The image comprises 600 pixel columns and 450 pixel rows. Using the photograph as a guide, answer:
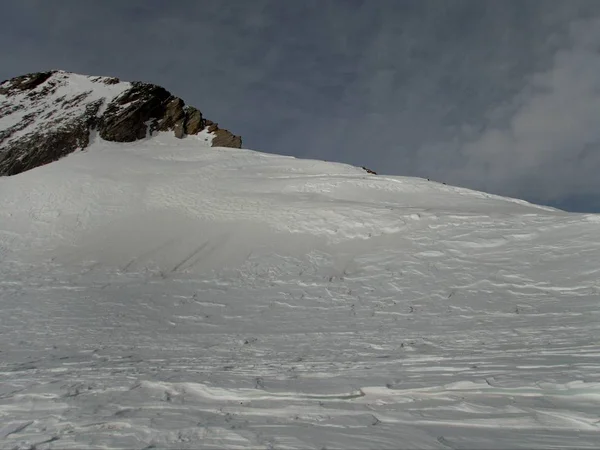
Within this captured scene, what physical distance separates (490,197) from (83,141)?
29614mm

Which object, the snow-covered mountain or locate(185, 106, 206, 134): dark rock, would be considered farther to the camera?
locate(185, 106, 206, 134): dark rock

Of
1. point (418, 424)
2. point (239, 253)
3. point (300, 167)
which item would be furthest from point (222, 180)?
point (418, 424)

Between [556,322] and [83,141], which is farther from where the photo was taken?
[83,141]

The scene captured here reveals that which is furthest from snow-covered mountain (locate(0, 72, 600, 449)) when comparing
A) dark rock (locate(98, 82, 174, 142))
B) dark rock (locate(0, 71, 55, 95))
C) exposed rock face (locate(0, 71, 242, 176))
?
dark rock (locate(0, 71, 55, 95))

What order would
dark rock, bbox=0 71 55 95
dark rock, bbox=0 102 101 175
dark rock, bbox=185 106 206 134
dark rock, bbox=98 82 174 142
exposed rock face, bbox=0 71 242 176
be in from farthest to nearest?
dark rock, bbox=0 71 55 95 → dark rock, bbox=185 106 206 134 → dark rock, bbox=98 82 174 142 → exposed rock face, bbox=0 71 242 176 → dark rock, bbox=0 102 101 175

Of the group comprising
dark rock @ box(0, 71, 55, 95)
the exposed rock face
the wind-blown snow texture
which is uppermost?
dark rock @ box(0, 71, 55, 95)

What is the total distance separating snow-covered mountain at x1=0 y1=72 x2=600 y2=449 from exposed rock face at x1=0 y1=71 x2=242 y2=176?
10.3 metres

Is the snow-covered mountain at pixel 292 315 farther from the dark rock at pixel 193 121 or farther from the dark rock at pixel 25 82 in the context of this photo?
the dark rock at pixel 25 82

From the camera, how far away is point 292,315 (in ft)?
35.2

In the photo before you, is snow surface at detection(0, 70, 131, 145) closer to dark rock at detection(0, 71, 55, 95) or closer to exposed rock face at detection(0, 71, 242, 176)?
exposed rock face at detection(0, 71, 242, 176)

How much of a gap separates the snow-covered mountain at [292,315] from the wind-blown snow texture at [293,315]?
0.04 metres

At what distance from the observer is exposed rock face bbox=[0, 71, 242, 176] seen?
34.7 meters

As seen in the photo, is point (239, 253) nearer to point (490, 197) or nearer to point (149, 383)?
point (149, 383)

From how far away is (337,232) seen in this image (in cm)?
1702
